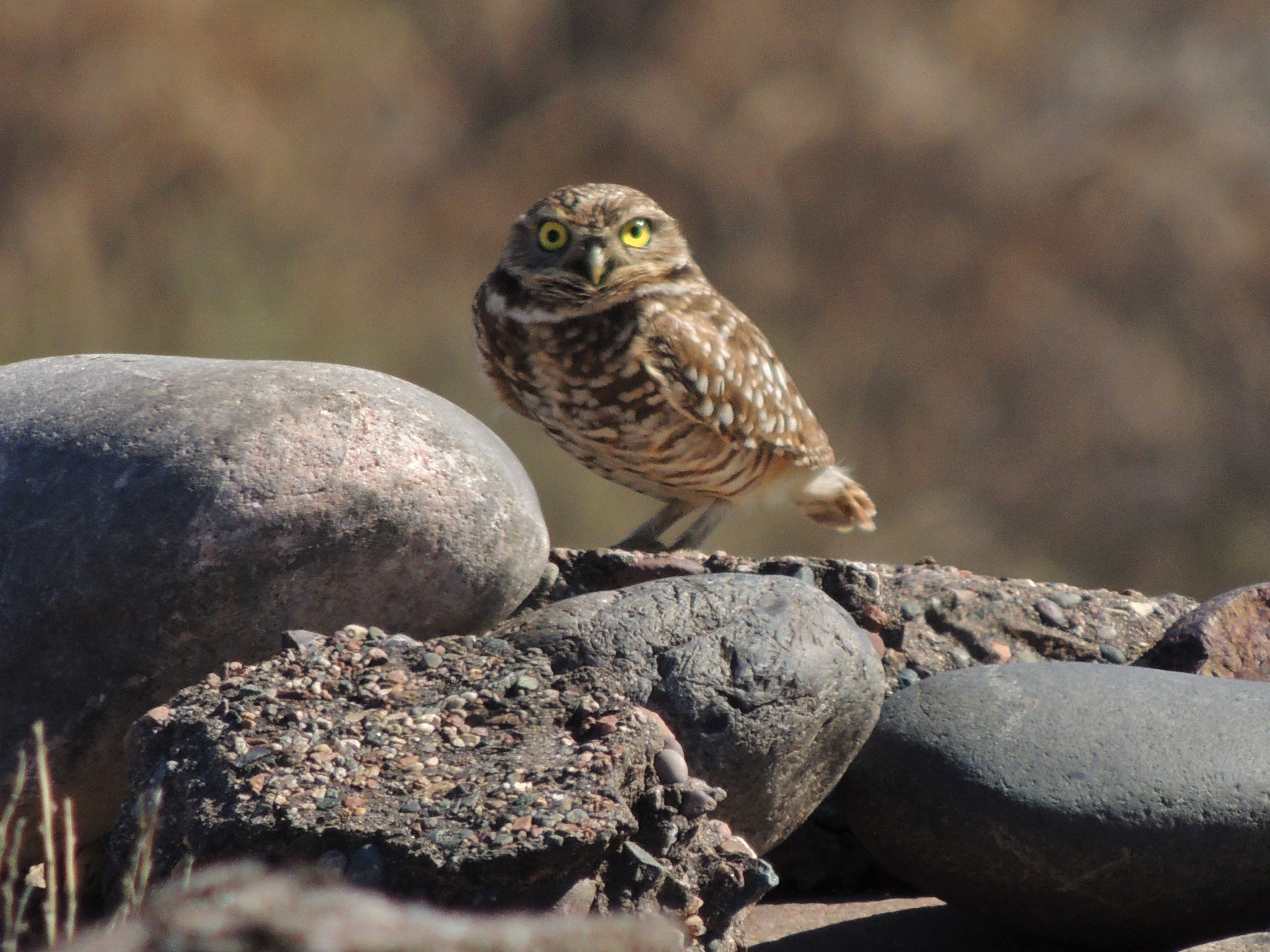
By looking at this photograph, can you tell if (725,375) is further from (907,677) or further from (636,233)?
(907,677)

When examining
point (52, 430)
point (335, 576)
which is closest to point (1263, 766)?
point (335, 576)

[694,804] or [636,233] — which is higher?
[636,233]

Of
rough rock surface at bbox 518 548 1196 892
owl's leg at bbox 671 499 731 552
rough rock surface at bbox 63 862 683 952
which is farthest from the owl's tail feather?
rough rock surface at bbox 63 862 683 952

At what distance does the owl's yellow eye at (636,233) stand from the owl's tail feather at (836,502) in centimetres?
121

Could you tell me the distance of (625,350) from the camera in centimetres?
363

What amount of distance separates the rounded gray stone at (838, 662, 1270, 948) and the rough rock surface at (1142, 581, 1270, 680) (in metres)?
0.68

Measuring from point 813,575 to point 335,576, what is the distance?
3.94 feet

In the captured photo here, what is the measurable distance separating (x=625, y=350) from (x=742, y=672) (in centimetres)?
158

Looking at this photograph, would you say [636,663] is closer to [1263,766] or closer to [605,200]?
[1263,766]

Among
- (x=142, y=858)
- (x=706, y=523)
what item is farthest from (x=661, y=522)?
(x=142, y=858)

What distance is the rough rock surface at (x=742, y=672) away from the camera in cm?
217

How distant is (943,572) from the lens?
375cm

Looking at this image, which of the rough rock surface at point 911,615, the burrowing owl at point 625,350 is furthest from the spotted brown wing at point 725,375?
the rough rock surface at point 911,615

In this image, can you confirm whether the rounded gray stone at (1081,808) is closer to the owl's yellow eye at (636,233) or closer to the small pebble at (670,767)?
the small pebble at (670,767)
